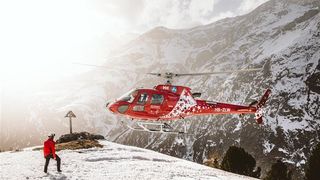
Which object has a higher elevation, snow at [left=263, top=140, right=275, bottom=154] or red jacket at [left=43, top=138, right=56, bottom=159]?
red jacket at [left=43, top=138, right=56, bottom=159]

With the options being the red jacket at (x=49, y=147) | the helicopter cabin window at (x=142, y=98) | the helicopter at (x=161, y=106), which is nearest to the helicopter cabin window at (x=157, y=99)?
the helicopter at (x=161, y=106)

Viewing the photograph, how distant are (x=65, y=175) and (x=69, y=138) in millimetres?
32532

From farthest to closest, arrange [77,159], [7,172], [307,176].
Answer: [307,176], [77,159], [7,172]

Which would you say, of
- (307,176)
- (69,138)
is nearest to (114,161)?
(69,138)

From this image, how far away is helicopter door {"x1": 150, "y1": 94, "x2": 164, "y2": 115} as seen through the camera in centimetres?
2656

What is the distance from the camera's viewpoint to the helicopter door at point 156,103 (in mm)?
Result: 26562

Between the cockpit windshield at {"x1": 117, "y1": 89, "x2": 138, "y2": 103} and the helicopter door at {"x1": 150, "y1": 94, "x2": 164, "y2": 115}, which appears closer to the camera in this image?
the cockpit windshield at {"x1": 117, "y1": 89, "x2": 138, "y2": 103}

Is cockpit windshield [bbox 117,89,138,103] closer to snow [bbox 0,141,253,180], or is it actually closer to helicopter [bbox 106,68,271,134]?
helicopter [bbox 106,68,271,134]

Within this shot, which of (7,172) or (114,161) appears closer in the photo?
(7,172)

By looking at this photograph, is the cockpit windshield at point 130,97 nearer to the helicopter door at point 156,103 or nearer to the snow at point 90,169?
the helicopter door at point 156,103

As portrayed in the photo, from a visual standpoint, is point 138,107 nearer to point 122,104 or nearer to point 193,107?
point 122,104

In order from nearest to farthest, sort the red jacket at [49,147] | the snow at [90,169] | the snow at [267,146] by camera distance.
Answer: the red jacket at [49,147] → the snow at [90,169] → the snow at [267,146]

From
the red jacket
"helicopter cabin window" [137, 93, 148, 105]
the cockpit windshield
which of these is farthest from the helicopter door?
the red jacket

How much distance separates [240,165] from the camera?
182 feet
